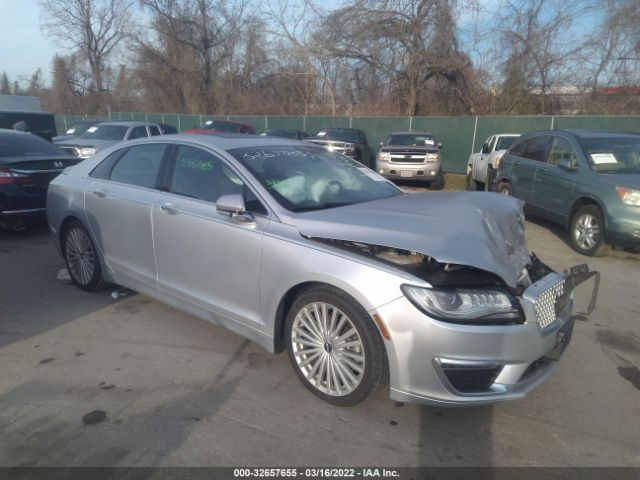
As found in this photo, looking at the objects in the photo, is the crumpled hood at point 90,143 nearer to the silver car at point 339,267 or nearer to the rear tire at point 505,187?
the silver car at point 339,267

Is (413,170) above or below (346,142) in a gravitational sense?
below

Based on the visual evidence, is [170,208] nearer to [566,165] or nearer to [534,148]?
[566,165]

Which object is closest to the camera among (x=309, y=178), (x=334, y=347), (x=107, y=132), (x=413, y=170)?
(x=334, y=347)

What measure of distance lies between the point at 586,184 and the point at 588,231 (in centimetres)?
66

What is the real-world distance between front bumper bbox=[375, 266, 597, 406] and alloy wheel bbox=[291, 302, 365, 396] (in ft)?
0.83

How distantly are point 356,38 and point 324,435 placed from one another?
24242 millimetres

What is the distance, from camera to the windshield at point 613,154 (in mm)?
6691

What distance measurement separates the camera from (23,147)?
7.05m

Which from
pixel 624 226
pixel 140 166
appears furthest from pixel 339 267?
pixel 624 226

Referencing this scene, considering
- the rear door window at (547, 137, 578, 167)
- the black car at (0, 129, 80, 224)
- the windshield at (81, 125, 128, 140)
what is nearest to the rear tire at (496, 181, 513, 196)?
the rear door window at (547, 137, 578, 167)

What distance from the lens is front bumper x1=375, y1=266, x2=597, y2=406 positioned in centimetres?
246

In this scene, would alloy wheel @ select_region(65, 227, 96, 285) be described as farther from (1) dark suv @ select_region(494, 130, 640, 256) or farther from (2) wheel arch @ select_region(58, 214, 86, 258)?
(1) dark suv @ select_region(494, 130, 640, 256)

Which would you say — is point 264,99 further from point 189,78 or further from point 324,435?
point 324,435

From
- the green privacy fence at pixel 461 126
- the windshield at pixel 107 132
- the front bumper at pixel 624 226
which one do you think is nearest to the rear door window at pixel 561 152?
the front bumper at pixel 624 226
